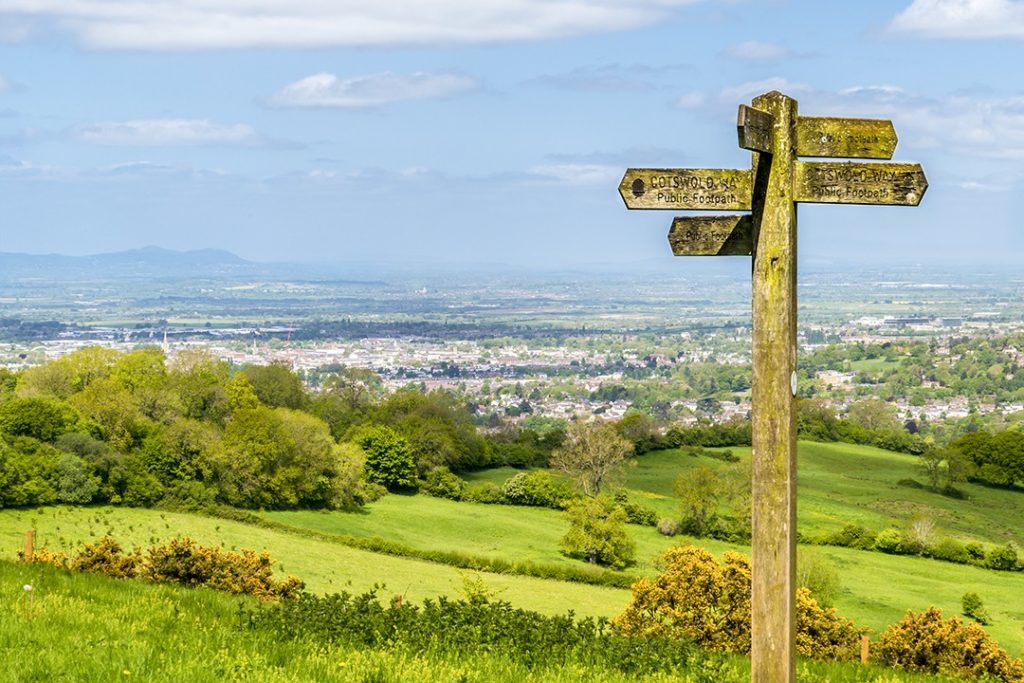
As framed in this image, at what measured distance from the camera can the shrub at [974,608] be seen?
4212cm

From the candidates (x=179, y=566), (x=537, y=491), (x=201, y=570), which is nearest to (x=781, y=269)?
(x=179, y=566)

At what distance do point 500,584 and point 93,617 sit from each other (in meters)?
31.2

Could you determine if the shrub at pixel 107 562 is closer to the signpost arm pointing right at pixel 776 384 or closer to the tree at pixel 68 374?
the signpost arm pointing right at pixel 776 384

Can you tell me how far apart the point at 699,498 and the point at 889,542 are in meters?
8.98

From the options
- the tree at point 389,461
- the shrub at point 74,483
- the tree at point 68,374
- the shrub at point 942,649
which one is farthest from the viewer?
the tree at point 68,374

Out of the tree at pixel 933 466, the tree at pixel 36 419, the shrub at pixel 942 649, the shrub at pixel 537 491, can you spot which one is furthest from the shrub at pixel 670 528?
the shrub at pixel 942 649

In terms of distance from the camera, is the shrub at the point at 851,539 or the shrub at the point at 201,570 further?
the shrub at the point at 851,539

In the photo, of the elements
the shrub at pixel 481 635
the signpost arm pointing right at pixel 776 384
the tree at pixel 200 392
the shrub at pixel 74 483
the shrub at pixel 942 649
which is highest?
the signpost arm pointing right at pixel 776 384

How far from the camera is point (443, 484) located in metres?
68.1

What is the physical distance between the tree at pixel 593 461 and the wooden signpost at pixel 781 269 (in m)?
59.2

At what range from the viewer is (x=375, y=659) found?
9258 mm

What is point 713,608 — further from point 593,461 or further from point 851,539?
point 593,461

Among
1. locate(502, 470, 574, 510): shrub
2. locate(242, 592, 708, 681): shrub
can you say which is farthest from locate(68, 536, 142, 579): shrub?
locate(502, 470, 574, 510): shrub

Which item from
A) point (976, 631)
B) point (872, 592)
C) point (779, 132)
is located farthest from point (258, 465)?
point (779, 132)
